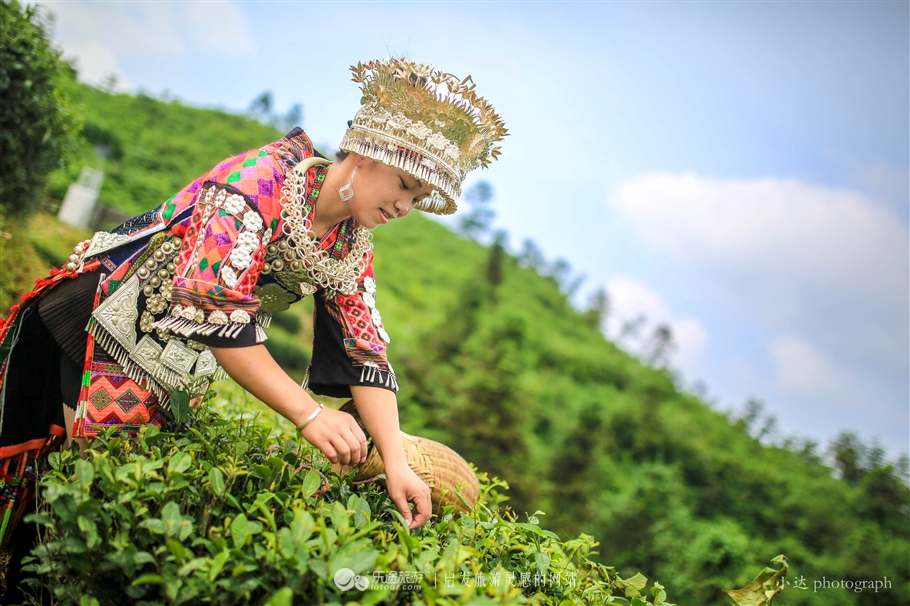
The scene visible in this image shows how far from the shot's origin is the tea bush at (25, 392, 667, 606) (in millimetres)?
1314

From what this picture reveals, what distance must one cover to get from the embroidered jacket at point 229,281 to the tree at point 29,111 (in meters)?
3.33

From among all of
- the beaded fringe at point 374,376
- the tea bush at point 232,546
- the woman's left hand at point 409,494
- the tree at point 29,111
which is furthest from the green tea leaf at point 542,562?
the tree at point 29,111

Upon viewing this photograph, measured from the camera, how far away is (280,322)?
12719 millimetres

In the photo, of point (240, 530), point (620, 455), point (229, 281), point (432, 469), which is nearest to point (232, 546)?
point (240, 530)

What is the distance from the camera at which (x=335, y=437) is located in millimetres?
1717

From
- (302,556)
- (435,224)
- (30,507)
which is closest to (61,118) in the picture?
(30,507)

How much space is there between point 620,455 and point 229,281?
1107 cm

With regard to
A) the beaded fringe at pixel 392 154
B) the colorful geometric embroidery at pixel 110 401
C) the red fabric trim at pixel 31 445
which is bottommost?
the red fabric trim at pixel 31 445

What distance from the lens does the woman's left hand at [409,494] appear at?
72.4 inches

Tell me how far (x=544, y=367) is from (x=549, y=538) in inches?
577

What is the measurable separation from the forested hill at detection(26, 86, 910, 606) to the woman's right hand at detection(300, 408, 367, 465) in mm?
4136

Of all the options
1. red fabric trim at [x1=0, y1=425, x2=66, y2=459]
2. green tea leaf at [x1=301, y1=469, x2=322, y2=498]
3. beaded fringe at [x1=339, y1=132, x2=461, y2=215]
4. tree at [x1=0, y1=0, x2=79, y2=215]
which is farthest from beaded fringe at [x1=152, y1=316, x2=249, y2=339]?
tree at [x1=0, y1=0, x2=79, y2=215]

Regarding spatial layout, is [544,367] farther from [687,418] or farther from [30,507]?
[30,507]

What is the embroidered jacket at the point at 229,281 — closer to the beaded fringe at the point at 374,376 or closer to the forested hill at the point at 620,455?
the beaded fringe at the point at 374,376
